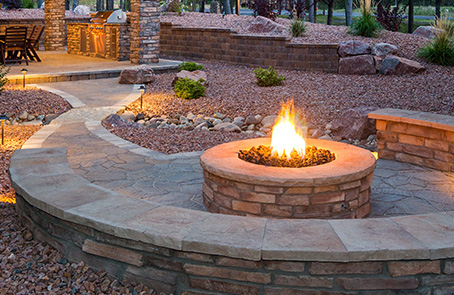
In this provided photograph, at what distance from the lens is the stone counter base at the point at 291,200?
3883 millimetres

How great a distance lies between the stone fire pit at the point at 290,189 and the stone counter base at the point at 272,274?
0.90 m

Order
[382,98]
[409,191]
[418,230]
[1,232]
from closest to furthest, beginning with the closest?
[418,230], [1,232], [409,191], [382,98]

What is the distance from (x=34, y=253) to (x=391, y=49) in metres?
10.5

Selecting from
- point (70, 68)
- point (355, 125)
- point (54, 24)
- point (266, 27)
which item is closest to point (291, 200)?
point (355, 125)

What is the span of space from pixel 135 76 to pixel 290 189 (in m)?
8.55

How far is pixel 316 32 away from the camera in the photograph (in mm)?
15258

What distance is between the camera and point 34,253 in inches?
150

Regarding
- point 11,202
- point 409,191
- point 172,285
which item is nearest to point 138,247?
point 172,285

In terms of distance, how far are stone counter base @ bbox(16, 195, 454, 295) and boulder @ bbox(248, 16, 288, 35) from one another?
1269cm

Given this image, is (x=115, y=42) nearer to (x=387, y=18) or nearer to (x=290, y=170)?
(x=387, y=18)

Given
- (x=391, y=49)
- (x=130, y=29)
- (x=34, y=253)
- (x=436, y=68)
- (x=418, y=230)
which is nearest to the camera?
(x=418, y=230)

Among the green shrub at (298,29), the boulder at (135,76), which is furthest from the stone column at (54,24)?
the green shrub at (298,29)

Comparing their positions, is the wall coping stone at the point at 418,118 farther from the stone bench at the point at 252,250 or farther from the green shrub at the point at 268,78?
the green shrub at the point at 268,78

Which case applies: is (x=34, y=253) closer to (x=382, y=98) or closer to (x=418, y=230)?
(x=418, y=230)
